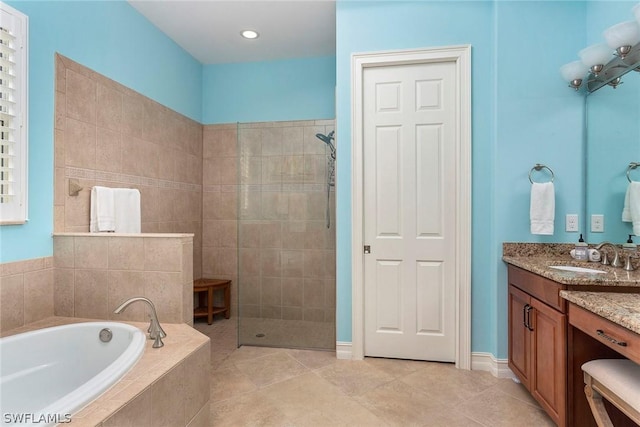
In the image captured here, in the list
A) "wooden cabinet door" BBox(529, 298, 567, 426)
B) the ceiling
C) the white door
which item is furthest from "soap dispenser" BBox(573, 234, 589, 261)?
the ceiling

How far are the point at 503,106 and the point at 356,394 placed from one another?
85.5 inches

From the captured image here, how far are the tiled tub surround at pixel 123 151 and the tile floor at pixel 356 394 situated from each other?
4.80 ft

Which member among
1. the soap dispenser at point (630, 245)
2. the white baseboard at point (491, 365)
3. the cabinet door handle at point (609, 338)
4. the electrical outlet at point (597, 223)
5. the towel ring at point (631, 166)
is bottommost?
the white baseboard at point (491, 365)

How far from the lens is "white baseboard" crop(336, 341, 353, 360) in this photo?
102 inches

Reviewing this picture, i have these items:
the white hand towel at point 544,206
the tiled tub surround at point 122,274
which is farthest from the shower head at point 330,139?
the white hand towel at point 544,206

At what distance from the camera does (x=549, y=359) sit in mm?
1753

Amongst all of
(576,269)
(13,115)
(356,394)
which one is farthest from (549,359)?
(13,115)

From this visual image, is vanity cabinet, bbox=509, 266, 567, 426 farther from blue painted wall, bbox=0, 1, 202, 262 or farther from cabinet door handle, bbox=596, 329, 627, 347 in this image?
blue painted wall, bbox=0, 1, 202, 262

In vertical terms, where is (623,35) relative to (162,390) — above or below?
above

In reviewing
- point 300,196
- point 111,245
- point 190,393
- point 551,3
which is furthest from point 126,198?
point 551,3

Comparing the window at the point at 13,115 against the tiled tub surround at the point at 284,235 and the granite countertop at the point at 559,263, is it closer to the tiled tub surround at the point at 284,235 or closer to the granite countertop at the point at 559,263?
the tiled tub surround at the point at 284,235

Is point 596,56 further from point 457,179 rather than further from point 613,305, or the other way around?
point 613,305

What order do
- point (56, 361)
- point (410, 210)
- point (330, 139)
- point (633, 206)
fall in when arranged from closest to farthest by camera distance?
point (56, 361) → point (633, 206) → point (410, 210) → point (330, 139)

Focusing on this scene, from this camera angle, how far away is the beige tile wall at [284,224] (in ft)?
9.62
